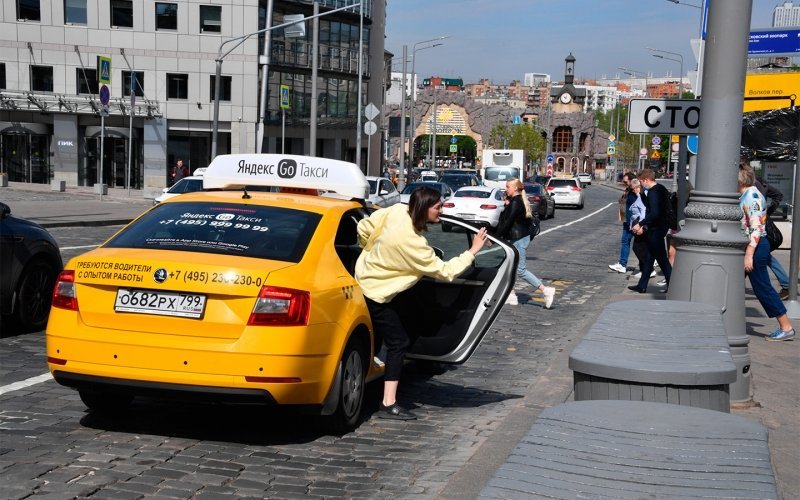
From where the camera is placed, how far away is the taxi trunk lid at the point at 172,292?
17.6 feet

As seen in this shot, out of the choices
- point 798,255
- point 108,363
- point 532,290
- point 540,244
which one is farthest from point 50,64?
point 108,363

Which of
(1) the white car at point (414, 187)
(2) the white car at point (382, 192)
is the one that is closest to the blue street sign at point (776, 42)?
(2) the white car at point (382, 192)

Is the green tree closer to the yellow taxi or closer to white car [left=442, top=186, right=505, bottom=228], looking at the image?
white car [left=442, top=186, right=505, bottom=228]

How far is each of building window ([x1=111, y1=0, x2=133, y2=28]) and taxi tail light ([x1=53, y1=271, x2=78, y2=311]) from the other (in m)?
46.5

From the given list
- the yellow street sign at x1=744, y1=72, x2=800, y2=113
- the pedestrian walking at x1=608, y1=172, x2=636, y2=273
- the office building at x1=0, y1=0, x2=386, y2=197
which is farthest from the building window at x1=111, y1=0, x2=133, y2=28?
the pedestrian walking at x1=608, y1=172, x2=636, y2=273

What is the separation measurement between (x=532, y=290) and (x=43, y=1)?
4127cm

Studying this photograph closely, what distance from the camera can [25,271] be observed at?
367 inches

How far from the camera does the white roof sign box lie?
7090mm

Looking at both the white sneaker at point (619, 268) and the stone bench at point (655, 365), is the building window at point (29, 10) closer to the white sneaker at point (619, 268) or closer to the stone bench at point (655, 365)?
the white sneaker at point (619, 268)

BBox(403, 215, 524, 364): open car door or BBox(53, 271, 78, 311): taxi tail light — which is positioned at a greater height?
BBox(53, 271, 78, 311): taxi tail light

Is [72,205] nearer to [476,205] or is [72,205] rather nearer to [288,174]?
[476,205]

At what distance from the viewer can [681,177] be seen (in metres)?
12.4

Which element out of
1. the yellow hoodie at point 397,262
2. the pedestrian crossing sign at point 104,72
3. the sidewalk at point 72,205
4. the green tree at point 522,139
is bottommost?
the sidewalk at point 72,205

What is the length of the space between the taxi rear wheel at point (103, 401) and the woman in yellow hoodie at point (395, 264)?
68.5 inches
